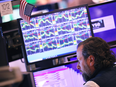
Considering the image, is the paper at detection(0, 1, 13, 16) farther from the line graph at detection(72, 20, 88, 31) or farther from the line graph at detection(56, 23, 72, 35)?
the line graph at detection(72, 20, 88, 31)

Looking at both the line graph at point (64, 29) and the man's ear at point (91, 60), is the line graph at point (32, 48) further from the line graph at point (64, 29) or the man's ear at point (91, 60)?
the man's ear at point (91, 60)

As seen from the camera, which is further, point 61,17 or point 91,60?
point 61,17

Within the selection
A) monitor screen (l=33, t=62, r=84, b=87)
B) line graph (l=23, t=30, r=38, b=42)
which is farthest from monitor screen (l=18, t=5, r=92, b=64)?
monitor screen (l=33, t=62, r=84, b=87)

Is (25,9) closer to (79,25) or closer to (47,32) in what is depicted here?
(47,32)

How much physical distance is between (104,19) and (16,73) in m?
1.86

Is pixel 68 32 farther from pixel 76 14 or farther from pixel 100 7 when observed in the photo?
pixel 100 7

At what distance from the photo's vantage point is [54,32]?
176 cm

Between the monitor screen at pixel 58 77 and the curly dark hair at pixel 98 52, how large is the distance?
0.45m

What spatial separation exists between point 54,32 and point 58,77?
1.69 ft

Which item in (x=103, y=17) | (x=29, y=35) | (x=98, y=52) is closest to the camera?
(x=98, y=52)

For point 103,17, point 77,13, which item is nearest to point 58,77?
point 77,13

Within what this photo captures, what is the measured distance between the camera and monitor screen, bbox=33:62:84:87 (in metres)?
1.73

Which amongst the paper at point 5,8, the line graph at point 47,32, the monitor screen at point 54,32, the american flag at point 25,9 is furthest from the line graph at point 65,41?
the paper at point 5,8

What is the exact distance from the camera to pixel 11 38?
183cm
